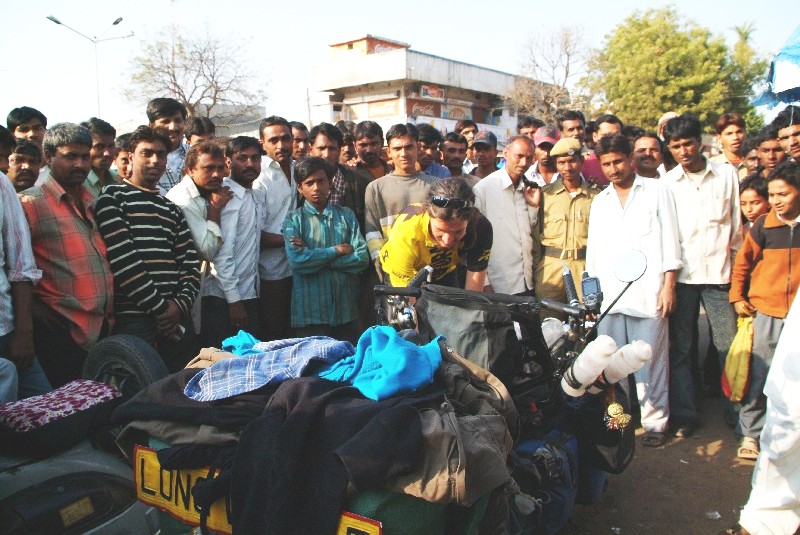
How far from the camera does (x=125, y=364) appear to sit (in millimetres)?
2914

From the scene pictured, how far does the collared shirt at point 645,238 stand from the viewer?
13.5ft

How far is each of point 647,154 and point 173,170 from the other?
4.03 metres

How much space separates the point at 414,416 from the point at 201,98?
93.7 feet

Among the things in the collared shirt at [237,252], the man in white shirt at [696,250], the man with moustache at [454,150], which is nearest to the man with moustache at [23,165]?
the collared shirt at [237,252]

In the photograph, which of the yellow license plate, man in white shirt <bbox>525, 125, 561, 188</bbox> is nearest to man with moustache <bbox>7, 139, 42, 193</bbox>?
the yellow license plate

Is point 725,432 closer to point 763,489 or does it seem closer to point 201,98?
point 763,489

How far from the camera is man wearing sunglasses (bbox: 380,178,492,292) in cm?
316

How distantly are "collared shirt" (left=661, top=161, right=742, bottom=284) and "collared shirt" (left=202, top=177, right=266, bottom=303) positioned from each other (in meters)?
3.20

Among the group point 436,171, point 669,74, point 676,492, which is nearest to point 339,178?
point 436,171

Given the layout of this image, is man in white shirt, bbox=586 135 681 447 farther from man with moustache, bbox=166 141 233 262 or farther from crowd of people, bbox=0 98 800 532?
man with moustache, bbox=166 141 233 262

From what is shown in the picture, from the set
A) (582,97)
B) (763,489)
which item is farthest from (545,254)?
(582,97)

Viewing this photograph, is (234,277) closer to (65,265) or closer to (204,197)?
(204,197)

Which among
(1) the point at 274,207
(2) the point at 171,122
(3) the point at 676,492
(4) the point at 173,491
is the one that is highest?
(2) the point at 171,122

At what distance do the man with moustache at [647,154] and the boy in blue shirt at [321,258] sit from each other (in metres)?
2.31
